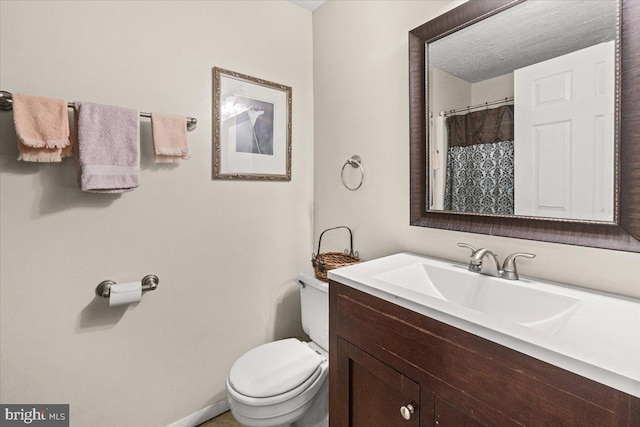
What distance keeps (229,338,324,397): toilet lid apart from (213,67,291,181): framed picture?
0.93 m

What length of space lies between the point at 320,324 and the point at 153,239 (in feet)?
3.02

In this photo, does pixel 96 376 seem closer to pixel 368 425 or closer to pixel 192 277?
pixel 192 277

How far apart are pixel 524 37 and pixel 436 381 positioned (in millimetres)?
1153

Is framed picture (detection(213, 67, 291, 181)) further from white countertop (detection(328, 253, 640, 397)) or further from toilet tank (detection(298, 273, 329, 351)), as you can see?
white countertop (detection(328, 253, 640, 397))

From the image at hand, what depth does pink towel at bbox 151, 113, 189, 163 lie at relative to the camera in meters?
1.36

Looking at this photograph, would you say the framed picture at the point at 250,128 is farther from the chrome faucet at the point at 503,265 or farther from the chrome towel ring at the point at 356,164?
A: the chrome faucet at the point at 503,265

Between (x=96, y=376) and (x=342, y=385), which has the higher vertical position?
(x=342, y=385)

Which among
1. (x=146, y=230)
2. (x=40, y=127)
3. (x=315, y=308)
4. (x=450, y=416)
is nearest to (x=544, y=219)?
(x=450, y=416)

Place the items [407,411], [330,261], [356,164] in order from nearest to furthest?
[407,411], [330,261], [356,164]

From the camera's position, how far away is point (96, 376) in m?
1.36

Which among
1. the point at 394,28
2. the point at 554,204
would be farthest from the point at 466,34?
the point at 554,204

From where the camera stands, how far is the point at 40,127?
1120 mm

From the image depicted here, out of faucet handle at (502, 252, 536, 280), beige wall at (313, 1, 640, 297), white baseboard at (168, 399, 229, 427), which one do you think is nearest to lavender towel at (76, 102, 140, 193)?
beige wall at (313, 1, 640, 297)

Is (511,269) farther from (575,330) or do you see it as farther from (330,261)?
(330,261)
